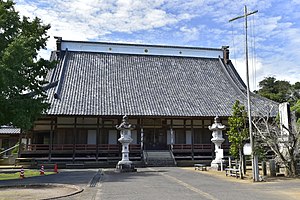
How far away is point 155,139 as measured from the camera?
89.7ft

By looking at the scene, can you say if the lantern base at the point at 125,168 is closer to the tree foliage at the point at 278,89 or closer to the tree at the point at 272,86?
the tree foliage at the point at 278,89

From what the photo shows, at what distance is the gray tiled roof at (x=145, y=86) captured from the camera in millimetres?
25078

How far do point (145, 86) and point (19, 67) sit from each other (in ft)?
45.8

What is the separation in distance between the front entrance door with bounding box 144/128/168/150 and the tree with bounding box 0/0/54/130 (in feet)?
35.7

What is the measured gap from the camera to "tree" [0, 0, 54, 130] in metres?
16.0

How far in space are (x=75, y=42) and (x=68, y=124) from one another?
458 inches

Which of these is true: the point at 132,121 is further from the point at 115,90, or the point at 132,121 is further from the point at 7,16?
the point at 7,16

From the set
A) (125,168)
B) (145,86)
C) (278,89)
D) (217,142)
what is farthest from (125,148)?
(278,89)

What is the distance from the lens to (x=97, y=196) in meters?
9.65

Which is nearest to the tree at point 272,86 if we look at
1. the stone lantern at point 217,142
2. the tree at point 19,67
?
the stone lantern at point 217,142

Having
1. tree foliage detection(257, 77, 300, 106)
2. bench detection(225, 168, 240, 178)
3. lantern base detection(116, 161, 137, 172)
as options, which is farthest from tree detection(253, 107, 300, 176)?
tree foliage detection(257, 77, 300, 106)

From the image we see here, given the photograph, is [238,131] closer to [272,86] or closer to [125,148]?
[125,148]

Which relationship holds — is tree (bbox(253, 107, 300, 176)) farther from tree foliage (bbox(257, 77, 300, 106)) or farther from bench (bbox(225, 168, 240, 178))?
tree foliage (bbox(257, 77, 300, 106))

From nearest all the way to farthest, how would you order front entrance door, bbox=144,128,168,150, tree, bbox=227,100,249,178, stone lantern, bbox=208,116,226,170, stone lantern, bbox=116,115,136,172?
1. tree, bbox=227,100,249,178
2. stone lantern, bbox=116,115,136,172
3. stone lantern, bbox=208,116,226,170
4. front entrance door, bbox=144,128,168,150
